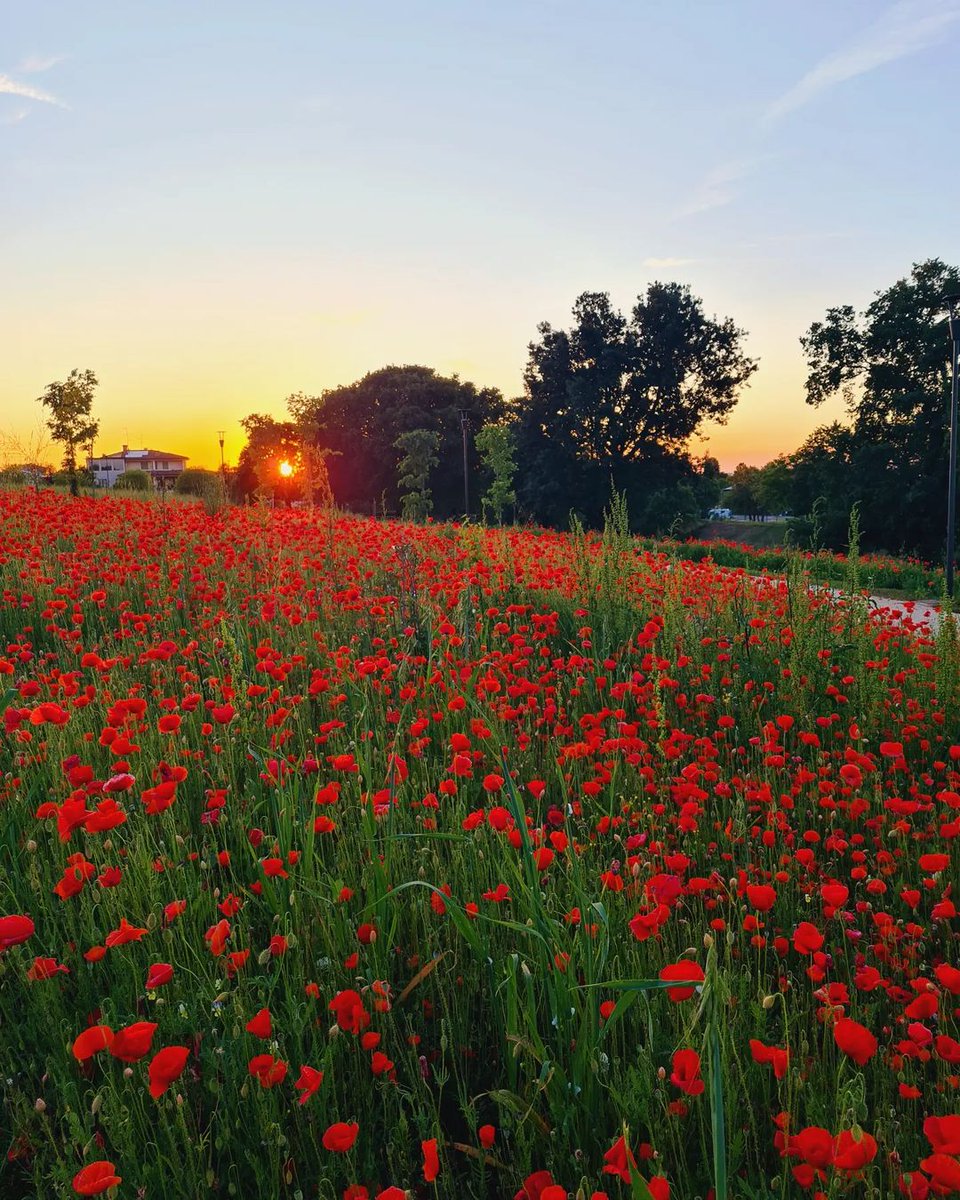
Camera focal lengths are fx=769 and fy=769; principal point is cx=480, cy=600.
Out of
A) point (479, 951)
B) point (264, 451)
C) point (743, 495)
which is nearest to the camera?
point (479, 951)

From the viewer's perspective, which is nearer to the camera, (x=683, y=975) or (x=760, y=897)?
(x=683, y=975)

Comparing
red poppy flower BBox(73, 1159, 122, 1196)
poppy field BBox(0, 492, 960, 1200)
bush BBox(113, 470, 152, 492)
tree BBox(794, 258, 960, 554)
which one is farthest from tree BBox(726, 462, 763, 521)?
red poppy flower BBox(73, 1159, 122, 1196)

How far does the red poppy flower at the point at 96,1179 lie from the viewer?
115 centimetres

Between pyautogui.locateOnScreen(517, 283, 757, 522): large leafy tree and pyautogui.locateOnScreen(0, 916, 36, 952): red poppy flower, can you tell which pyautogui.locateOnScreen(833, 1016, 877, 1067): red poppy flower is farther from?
pyautogui.locateOnScreen(517, 283, 757, 522): large leafy tree

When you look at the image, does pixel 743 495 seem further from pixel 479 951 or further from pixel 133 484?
pixel 479 951

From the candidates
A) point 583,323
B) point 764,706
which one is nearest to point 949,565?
point 764,706

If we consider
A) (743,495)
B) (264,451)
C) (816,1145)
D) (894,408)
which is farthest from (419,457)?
(743,495)

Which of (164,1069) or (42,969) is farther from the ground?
(164,1069)

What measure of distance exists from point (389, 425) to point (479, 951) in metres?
50.5

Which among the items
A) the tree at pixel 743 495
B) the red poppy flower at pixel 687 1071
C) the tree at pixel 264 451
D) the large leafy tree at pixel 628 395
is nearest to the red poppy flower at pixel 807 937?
the red poppy flower at pixel 687 1071

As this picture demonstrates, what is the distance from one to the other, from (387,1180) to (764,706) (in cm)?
339

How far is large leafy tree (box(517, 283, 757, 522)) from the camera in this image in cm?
3662

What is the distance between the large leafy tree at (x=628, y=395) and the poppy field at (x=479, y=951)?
3281 centimetres

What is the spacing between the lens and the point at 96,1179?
46.3 inches
